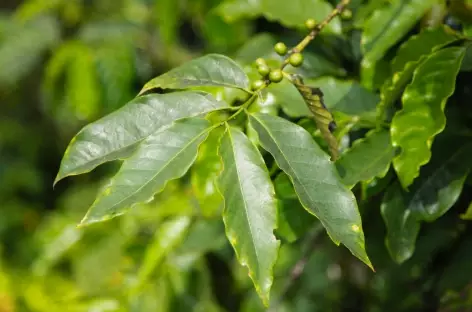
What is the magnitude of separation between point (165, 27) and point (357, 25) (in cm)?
71

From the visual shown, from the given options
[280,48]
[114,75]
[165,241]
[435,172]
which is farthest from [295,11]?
[114,75]

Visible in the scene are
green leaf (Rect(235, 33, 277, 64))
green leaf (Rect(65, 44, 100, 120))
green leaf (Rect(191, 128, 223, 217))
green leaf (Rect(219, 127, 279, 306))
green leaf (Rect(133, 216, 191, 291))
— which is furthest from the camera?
green leaf (Rect(65, 44, 100, 120))

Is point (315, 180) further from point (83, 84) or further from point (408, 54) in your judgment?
point (83, 84)

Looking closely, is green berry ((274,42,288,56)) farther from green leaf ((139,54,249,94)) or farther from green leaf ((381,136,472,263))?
green leaf ((381,136,472,263))

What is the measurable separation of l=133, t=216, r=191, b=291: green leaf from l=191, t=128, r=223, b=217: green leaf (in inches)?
11.5

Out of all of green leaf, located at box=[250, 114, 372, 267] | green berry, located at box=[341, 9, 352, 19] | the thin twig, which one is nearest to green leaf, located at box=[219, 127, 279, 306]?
green leaf, located at box=[250, 114, 372, 267]

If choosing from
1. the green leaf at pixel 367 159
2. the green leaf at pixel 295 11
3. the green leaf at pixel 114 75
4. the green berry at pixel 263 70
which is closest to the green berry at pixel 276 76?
the green berry at pixel 263 70

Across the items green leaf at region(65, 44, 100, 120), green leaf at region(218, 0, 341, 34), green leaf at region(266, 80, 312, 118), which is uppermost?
green leaf at region(218, 0, 341, 34)

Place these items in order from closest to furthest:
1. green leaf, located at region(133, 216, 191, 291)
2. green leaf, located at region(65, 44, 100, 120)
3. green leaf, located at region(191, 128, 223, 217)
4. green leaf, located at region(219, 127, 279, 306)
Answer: green leaf, located at region(219, 127, 279, 306)
green leaf, located at region(191, 128, 223, 217)
green leaf, located at region(133, 216, 191, 291)
green leaf, located at region(65, 44, 100, 120)

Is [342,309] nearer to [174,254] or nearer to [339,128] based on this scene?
[174,254]

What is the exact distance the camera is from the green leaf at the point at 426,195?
662mm

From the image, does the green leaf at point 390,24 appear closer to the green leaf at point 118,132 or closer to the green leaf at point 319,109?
the green leaf at point 319,109

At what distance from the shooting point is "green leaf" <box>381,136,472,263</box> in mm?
662

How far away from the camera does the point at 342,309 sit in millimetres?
1208
